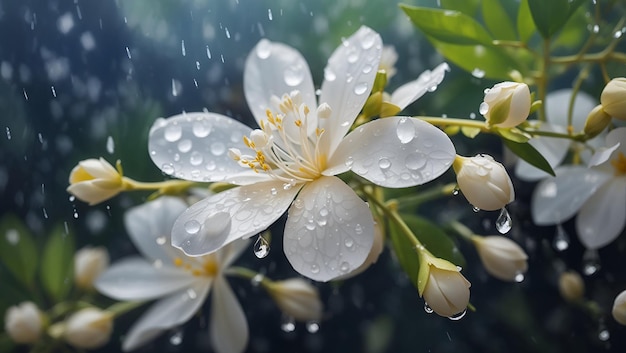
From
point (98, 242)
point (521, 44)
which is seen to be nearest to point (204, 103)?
point (98, 242)

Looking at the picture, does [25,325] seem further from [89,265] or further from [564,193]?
[564,193]

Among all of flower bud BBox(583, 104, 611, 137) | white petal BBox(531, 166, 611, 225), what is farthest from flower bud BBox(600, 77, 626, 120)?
white petal BBox(531, 166, 611, 225)

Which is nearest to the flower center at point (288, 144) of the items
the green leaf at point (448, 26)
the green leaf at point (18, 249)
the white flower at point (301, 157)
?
the white flower at point (301, 157)

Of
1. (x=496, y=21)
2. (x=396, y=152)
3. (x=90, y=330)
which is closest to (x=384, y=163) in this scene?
(x=396, y=152)

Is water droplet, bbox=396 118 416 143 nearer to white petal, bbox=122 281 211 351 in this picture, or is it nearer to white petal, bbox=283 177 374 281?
white petal, bbox=283 177 374 281

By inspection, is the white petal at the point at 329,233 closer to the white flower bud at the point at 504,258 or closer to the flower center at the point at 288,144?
the flower center at the point at 288,144

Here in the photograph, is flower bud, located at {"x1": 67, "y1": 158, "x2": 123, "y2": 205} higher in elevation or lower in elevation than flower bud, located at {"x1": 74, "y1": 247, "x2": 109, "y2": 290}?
higher
